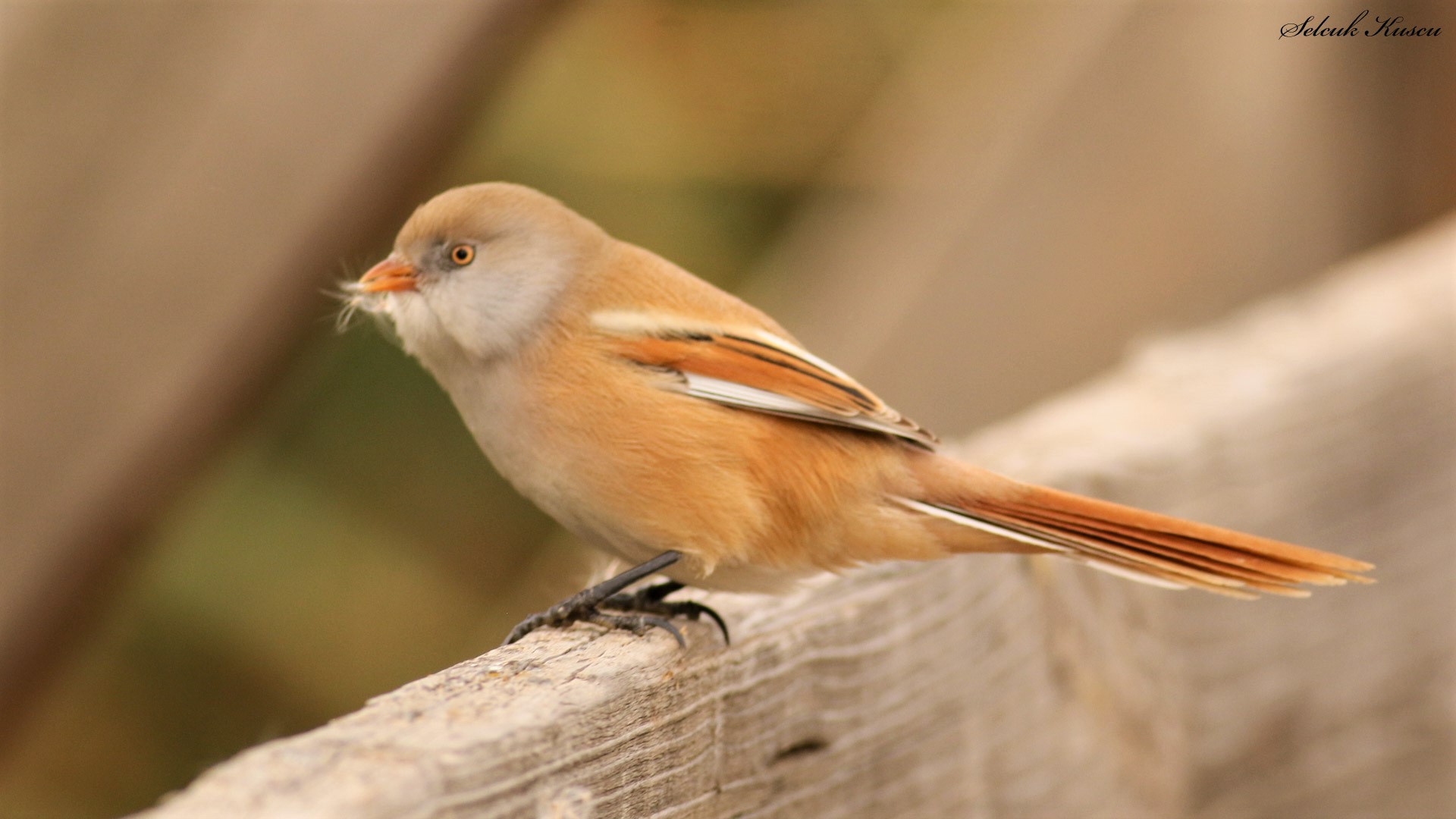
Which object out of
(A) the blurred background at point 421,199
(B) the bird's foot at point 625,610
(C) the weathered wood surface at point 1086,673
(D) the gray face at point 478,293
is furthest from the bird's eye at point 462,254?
(C) the weathered wood surface at point 1086,673

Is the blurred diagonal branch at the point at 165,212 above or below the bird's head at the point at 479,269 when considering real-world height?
below

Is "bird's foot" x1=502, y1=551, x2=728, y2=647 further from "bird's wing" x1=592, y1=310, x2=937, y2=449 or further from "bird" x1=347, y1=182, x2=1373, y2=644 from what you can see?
"bird's wing" x1=592, y1=310, x2=937, y2=449

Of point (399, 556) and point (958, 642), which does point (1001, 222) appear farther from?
point (399, 556)

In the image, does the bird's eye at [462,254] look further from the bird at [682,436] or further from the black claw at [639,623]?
the black claw at [639,623]

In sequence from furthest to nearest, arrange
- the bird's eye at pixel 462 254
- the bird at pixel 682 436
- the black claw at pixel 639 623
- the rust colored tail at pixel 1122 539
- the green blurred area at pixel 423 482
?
the green blurred area at pixel 423 482, the bird's eye at pixel 462 254, the bird at pixel 682 436, the rust colored tail at pixel 1122 539, the black claw at pixel 639 623

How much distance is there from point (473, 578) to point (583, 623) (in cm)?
139

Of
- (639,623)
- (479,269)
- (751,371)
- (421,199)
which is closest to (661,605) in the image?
(639,623)

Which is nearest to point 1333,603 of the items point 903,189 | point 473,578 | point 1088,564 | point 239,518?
point 1088,564

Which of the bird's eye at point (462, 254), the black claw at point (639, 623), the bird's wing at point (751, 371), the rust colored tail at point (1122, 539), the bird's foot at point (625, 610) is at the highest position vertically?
the bird's eye at point (462, 254)

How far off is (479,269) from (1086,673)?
3.99 ft

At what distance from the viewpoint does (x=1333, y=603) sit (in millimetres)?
2578

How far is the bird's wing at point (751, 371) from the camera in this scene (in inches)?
92.5

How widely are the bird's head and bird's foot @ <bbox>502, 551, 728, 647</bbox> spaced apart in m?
Result: 0.47

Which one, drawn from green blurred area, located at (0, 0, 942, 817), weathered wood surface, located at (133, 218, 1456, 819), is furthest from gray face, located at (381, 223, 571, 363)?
weathered wood surface, located at (133, 218, 1456, 819)
